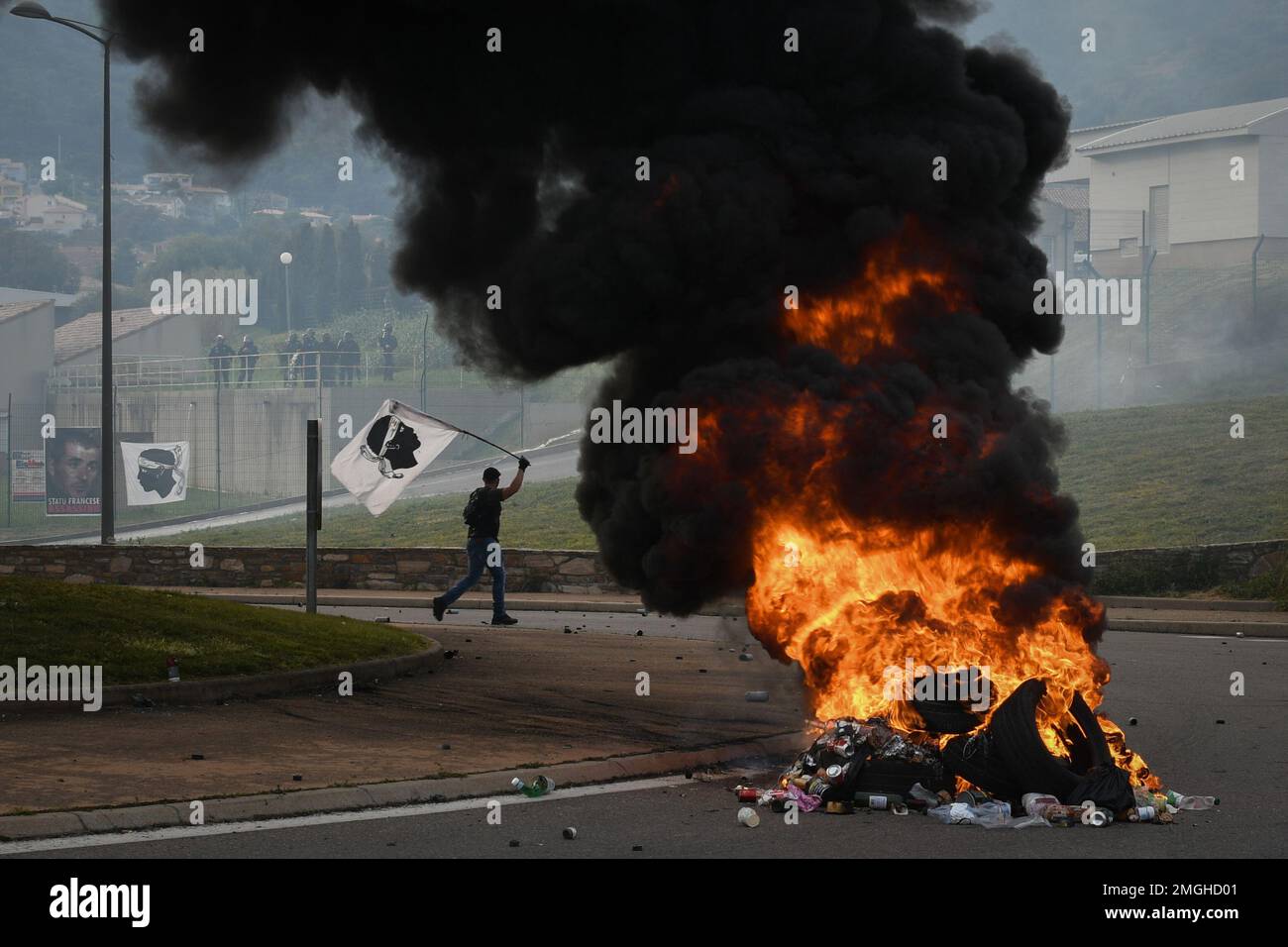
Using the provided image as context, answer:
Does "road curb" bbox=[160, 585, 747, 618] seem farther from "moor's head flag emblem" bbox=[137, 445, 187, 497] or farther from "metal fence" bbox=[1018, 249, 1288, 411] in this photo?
"metal fence" bbox=[1018, 249, 1288, 411]

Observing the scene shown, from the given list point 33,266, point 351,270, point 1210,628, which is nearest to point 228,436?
point 1210,628

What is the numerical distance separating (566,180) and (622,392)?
1.70m

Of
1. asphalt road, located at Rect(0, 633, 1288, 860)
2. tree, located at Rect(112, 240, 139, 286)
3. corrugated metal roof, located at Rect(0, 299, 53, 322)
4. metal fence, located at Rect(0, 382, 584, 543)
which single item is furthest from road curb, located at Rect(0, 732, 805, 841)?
tree, located at Rect(112, 240, 139, 286)

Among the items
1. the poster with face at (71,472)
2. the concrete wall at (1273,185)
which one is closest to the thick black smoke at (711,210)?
the poster with face at (71,472)

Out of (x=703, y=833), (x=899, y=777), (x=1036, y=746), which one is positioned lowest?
(x=703, y=833)

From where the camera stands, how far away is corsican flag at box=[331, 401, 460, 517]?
16750 millimetres

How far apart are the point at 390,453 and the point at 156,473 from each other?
1273 inches

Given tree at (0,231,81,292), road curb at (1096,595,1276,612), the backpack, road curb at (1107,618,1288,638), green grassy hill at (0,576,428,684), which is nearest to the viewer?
green grassy hill at (0,576,428,684)

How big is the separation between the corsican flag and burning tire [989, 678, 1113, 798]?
360 inches

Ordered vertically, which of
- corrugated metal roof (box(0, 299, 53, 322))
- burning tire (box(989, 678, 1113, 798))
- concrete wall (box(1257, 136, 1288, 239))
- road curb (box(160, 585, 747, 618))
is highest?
concrete wall (box(1257, 136, 1288, 239))

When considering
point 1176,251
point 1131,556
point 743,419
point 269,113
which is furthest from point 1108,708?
point 1176,251

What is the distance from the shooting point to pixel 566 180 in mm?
11953

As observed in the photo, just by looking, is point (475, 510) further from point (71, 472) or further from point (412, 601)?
point (71, 472)

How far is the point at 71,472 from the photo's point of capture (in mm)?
50406
